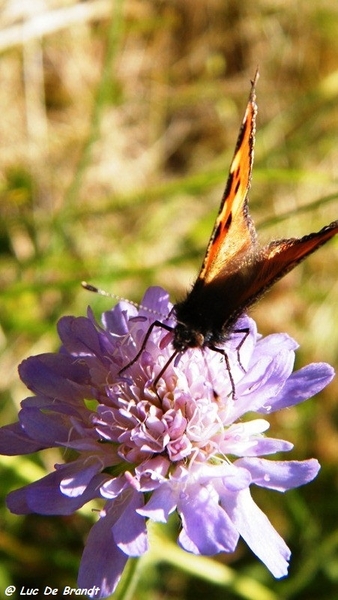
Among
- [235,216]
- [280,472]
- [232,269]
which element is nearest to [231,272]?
[232,269]

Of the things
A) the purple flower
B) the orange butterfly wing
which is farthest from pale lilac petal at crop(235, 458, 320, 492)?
the orange butterfly wing

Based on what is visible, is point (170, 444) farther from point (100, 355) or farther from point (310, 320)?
point (310, 320)

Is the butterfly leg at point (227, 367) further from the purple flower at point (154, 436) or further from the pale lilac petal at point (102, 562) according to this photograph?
the pale lilac petal at point (102, 562)

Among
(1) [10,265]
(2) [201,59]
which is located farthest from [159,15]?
(1) [10,265]

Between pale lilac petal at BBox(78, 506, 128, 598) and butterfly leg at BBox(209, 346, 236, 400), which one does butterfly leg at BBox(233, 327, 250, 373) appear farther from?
pale lilac petal at BBox(78, 506, 128, 598)

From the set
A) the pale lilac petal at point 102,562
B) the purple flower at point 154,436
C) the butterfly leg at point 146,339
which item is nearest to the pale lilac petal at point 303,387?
the purple flower at point 154,436
